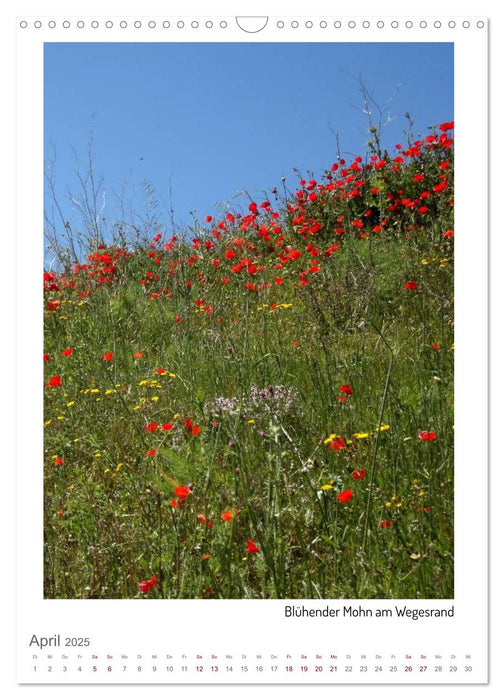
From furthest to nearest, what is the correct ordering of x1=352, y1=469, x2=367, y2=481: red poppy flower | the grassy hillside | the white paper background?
x1=352, y1=469, x2=367, y2=481: red poppy flower → the grassy hillside → the white paper background

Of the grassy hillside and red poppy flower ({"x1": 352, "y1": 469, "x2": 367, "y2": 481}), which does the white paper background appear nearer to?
the grassy hillside

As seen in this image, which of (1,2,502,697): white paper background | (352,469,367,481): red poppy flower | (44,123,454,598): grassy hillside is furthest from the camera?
(352,469,367,481): red poppy flower

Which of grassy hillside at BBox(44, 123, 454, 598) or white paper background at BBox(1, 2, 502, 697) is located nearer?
white paper background at BBox(1, 2, 502, 697)

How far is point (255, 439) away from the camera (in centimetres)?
241
